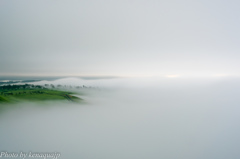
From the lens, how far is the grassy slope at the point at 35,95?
2.42 meters

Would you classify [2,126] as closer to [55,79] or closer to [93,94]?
[55,79]

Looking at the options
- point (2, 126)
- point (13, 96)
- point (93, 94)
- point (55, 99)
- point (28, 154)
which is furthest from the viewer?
point (93, 94)

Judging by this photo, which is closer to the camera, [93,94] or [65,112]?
[65,112]

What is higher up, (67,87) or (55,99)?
(67,87)

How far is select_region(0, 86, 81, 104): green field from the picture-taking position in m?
2.42

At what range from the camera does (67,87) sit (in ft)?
9.06

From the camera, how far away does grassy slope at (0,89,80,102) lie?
242 centimetres

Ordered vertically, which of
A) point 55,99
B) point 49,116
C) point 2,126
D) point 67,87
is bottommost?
point 2,126

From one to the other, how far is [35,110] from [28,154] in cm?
87

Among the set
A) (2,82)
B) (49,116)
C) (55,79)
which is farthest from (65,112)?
(2,82)

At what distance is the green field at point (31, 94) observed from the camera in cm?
242

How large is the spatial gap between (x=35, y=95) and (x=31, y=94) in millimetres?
87

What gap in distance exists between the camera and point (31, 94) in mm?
2588

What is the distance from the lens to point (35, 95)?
2602mm
